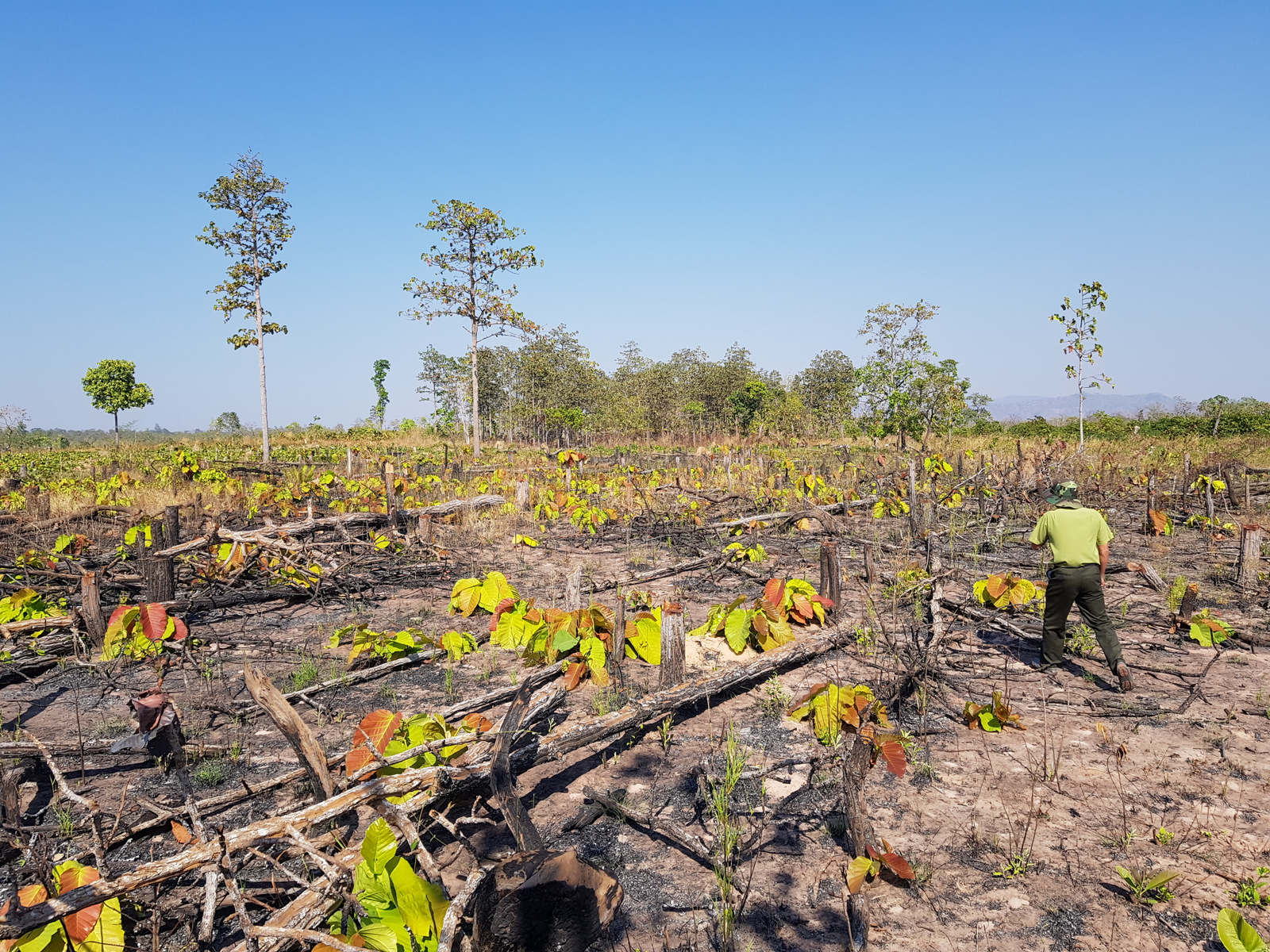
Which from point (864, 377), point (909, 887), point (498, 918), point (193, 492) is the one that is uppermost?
point (864, 377)

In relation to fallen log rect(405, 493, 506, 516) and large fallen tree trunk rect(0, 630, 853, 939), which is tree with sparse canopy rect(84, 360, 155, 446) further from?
large fallen tree trunk rect(0, 630, 853, 939)

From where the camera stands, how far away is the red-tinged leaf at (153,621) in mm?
5160

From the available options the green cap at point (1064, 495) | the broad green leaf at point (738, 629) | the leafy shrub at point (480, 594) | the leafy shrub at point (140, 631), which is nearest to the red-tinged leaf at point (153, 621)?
the leafy shrub at point (140, 631)

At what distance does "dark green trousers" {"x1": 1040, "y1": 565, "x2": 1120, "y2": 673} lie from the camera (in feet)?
15.2

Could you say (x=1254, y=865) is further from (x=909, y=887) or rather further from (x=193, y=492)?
(x=193, y=492)

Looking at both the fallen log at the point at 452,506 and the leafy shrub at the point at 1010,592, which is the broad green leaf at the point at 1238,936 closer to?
the leafy shrub at the point at 1010,592

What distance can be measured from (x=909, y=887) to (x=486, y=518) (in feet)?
31.2

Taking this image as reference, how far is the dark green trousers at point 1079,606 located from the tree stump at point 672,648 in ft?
9.55

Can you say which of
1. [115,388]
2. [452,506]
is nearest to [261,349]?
[452,506]

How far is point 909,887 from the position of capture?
268 cm

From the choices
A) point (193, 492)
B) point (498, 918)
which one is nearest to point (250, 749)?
point (498, 918)

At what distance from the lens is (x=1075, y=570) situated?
4.79m

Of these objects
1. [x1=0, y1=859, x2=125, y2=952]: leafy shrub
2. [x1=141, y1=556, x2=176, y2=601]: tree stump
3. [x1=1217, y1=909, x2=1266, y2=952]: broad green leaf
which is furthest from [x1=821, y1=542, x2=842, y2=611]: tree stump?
[x1=141, y1=556, x2=176, y2=601]: tree stump

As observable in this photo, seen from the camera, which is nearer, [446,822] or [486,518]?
[446,822]
